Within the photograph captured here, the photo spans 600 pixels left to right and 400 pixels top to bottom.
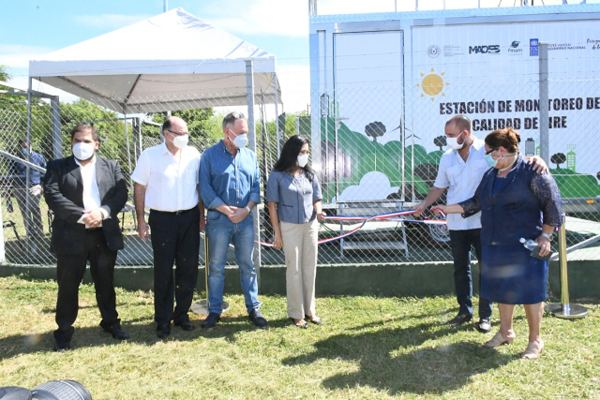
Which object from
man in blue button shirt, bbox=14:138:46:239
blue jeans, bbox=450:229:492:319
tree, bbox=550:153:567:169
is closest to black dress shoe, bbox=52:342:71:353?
man in blue button shirt, bbox=14:138:46:239

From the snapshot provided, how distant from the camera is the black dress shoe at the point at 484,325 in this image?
12.7 feet

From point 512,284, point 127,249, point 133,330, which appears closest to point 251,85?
point 133,330

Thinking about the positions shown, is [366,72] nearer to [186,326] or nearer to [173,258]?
[173,258]

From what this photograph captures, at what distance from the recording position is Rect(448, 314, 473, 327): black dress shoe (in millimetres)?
4061

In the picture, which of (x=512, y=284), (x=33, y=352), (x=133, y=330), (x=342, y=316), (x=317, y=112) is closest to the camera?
(x=512, y=284)

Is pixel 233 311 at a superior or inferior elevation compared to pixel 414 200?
inferior

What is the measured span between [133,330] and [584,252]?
5831 millimetres

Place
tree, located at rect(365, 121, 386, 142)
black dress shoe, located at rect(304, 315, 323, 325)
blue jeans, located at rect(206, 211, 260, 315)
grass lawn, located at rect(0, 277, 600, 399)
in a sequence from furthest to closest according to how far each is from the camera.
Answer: tree, located at rect(365, 121, 386, 142) < black dress shoe, located at rect(304, 315, 323, 325) < blue jeans, located at rect(206, 211, 260, 315) < grass lawn, located at rect(0, 277, 600, 399)

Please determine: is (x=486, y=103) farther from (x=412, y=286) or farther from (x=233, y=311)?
(x=233, y=311)

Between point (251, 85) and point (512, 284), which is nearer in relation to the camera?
point (512, 284)

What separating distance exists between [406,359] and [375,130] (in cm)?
351

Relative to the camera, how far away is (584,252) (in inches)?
243

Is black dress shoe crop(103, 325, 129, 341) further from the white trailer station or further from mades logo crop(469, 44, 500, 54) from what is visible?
mades logo crop(469, 44, 500, 54)

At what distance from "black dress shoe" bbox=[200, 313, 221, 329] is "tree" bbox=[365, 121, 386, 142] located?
3.29m
